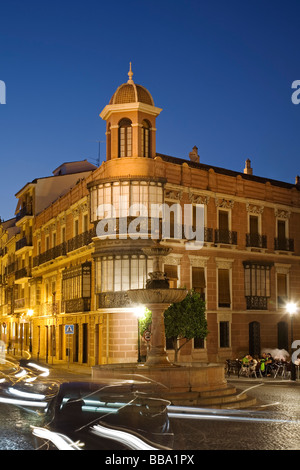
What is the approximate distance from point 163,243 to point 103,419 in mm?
23302

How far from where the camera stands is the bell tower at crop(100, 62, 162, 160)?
32.9m

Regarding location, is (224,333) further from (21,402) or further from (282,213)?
(21,402)

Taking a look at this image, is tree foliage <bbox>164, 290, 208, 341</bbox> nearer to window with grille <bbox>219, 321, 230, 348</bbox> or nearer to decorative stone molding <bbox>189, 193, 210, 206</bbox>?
window with grille <bbox>219, 321, 230, 348</bbox>

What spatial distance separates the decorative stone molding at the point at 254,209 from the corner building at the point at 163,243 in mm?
72

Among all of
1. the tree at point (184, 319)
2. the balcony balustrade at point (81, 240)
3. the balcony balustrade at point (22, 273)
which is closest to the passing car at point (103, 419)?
the tree at point (184, 319)

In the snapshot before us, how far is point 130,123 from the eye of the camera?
109 feet

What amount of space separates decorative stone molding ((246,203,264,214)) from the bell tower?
703 cm

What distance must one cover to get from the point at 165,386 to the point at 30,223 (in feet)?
120

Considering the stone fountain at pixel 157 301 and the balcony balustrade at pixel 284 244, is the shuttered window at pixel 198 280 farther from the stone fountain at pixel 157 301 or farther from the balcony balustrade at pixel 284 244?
the stone fountain at pixel 157 301

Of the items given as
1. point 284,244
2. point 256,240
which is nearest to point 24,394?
point 256,240

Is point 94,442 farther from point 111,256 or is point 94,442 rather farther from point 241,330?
point 241,330

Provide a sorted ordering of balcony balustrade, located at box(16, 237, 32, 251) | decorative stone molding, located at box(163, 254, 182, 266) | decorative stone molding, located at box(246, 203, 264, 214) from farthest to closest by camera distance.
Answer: balcony balustrade, located at box(16, 237, 32, 251), decorative stone molding, located at box(246, 203, 264, 214), decorative stone molding, located at box(163, 254, 182, 266)

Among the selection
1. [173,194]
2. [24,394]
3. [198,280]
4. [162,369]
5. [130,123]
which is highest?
[130,123]

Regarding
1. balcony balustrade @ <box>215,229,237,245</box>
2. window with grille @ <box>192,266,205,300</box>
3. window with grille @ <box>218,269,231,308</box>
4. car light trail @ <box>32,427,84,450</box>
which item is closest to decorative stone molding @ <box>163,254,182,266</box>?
window with grille @ <box>192,266,205,300</box>
